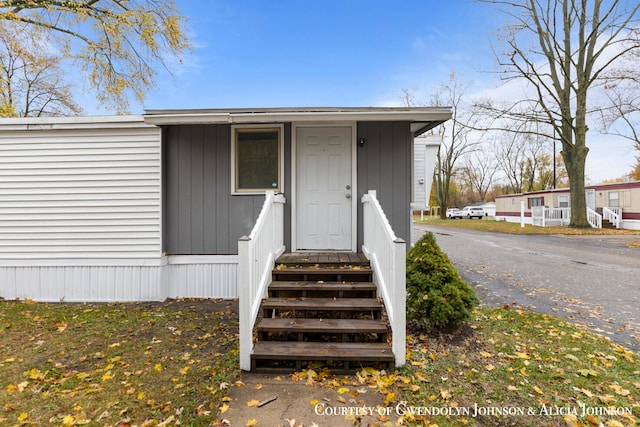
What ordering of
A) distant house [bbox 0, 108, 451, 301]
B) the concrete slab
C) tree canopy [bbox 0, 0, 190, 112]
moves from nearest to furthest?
the concrete slab
distant house [bbox 0, 108, 451, 301]
tree canopy [bbox 0, 0, 190, 112]

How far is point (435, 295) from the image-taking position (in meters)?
3.56

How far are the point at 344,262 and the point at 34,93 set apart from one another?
1960 cm

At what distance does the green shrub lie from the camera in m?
3.53

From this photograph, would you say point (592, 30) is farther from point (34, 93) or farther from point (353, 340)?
point (34, 93)

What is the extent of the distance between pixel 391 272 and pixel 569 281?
217 inches

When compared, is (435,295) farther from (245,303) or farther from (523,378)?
(245,303)

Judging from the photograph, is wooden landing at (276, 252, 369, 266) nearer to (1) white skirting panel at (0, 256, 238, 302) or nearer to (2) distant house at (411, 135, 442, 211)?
(1) white skirting panel at (0, 256, 238, 302)

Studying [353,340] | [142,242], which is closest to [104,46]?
[142,242]

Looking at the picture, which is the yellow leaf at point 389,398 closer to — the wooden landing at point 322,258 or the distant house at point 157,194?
the wooden landing at point 322,258

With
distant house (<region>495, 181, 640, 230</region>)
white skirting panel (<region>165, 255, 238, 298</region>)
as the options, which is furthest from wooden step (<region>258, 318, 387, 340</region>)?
distant house (<region>495, 181, 640, 230</region>)

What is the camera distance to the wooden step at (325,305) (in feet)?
11.2

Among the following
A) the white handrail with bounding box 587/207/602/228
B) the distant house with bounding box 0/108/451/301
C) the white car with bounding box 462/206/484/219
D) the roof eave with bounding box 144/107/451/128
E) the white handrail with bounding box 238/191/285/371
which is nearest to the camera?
the white handrail with bounding box 238/191/285/371

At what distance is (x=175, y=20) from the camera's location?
1005 centimetres

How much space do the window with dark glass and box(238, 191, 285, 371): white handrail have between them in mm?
877
